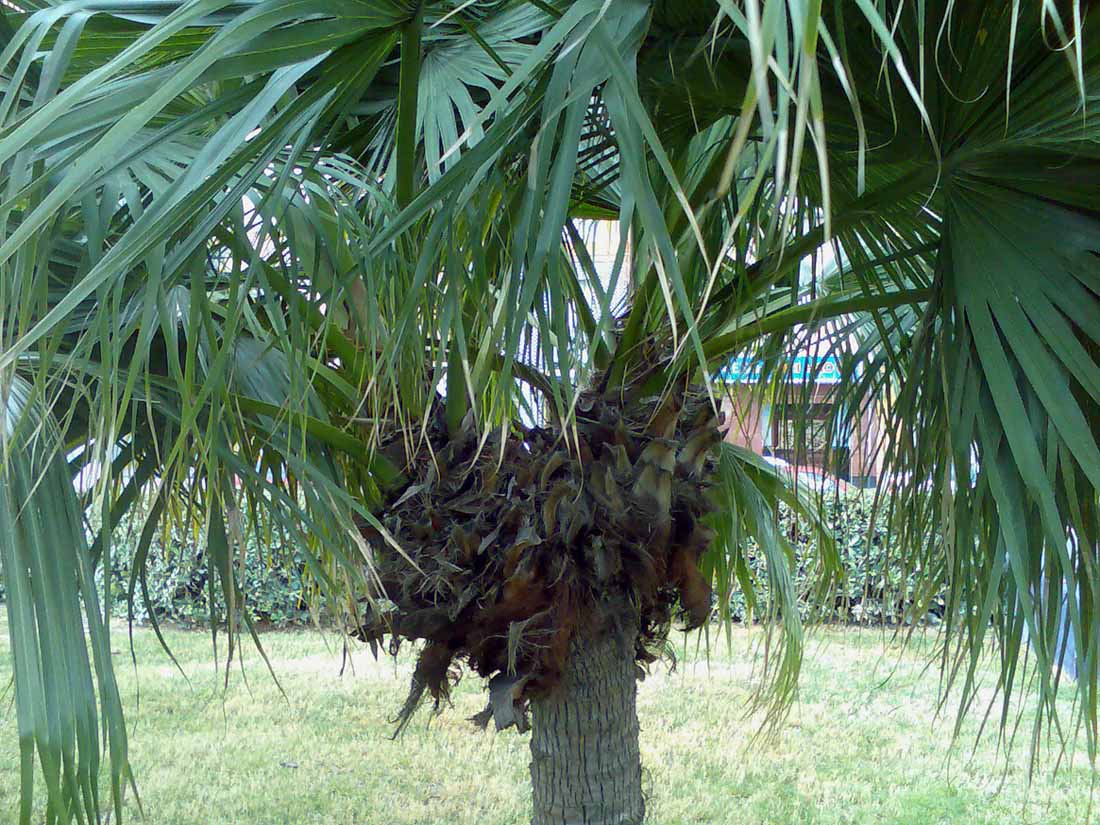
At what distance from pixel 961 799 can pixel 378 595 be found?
2571 millimetres

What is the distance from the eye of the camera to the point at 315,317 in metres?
1.53

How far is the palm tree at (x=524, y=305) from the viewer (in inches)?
30.4

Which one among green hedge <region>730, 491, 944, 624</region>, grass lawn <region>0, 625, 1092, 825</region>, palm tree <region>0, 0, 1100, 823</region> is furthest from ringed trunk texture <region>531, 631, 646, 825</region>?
grass lawn <region>0, 625, 1092, 825</region>

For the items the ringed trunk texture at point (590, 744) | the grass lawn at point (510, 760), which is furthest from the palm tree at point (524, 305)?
the grass lawn at point (510, 760)

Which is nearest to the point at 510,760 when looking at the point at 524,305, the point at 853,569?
the point at 853,569

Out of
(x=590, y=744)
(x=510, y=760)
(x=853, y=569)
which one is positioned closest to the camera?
(x=590, y=744)

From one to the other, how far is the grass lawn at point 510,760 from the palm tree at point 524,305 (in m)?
1.28

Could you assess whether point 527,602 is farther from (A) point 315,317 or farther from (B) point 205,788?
(B) point 205,788

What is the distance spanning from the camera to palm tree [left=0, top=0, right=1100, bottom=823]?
30.4 inches

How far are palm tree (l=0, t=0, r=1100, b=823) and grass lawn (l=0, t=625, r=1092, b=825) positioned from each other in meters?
1.28

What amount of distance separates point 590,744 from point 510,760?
2.17 meters

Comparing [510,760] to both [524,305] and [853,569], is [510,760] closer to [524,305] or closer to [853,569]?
[853,569]

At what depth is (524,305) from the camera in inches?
32.5

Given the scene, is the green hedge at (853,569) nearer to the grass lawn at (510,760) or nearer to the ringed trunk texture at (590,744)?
the grass lawn at (510,760)
